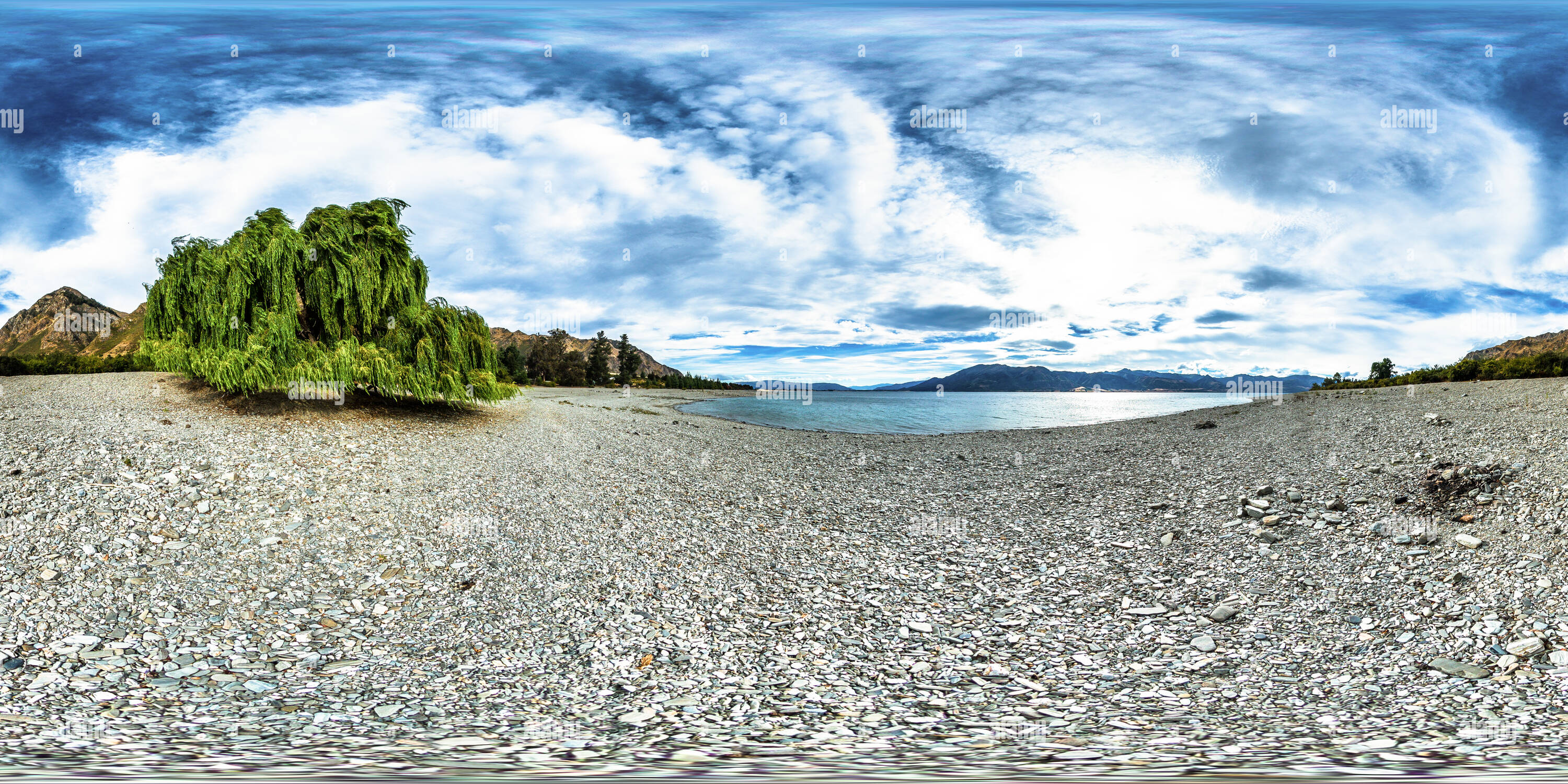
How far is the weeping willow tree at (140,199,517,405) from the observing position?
51.1 ft

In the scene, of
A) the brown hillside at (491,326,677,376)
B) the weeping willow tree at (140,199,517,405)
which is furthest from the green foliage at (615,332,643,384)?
the weeping willow tree at (140,199,517,405)

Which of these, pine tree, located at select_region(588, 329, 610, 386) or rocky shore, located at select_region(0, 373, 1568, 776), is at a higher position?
pine tree, located at select_region(588, 329, 610, 386)

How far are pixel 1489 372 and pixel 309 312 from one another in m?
48.1

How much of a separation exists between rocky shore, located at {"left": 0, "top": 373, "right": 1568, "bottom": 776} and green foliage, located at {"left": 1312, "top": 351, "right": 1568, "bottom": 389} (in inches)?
910

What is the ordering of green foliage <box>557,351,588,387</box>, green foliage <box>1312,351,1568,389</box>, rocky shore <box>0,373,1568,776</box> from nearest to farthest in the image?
rocky shore <box>0,373,1568,776</box> < green foliage <box>1312,351,1568,389</box> < green foliage <box>557,351,588,387</box>

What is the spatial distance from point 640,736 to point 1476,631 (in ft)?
27.4

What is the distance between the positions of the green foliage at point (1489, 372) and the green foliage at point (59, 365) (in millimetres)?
56069

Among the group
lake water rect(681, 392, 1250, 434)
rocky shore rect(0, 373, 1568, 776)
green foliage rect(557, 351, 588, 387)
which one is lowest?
rocky shore rect(0, 373, 1568, 776)

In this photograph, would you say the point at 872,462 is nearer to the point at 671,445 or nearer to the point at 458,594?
the point at 671,445

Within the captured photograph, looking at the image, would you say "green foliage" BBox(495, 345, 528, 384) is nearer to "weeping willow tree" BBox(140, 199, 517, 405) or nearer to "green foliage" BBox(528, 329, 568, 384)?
"green foliage" BBox(528, 329, 568, 384)

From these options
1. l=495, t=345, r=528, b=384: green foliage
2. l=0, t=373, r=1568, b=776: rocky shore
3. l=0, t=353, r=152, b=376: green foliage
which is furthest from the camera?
l=495, t=345, r=528, b=384: green foliage

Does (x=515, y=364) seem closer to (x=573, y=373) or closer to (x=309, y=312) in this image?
(x=573, y=373)

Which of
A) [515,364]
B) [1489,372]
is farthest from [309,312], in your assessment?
[1489,372]

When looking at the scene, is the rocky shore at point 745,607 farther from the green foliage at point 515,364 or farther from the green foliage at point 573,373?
the green foliage at point 573,373
